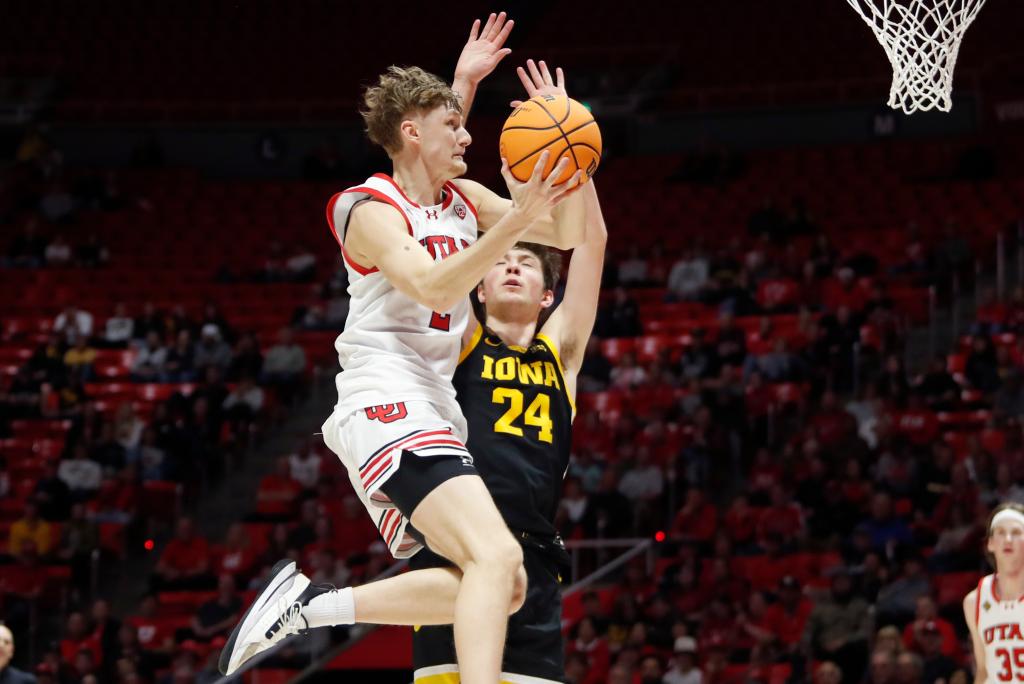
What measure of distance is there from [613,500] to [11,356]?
8.57m

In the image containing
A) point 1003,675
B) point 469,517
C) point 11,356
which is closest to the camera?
point 469,517

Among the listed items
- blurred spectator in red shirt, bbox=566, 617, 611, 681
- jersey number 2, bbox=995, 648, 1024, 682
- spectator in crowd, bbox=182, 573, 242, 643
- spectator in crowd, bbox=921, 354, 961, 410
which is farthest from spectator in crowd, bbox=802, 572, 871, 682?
spectator in crowd, bbox=182, 573, 242, 643

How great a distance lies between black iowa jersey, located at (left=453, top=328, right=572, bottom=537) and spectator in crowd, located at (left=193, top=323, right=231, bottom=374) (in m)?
12.1

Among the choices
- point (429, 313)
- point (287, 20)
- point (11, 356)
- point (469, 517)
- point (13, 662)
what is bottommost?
point (13, 662)

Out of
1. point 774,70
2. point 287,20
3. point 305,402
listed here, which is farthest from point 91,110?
point 774,70

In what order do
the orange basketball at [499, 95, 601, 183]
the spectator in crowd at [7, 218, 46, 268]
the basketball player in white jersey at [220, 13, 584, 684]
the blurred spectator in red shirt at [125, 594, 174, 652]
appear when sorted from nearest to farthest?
the basketball player in white jersey at [220, 13, 584, 684] → the orange basketball at [499, 95, 601, 183] → the blurred spectator in red shirt at [125, 594, 174, 652] → the spectator in crowd at [7, 218, 46, 268]

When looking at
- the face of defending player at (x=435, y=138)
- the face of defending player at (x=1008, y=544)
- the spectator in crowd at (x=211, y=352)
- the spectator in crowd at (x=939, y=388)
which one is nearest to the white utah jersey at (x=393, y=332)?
the face of defending player at (x=435, y=138)

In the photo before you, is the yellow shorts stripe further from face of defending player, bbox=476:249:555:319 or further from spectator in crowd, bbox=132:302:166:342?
spectator in crowd, bbox=132:302:166:342

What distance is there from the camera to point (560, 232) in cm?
508

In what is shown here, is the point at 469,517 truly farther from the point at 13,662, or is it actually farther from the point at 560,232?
the point at 13,662

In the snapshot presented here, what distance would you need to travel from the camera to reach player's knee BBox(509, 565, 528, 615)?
449cm

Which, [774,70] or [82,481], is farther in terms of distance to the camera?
[774,70]

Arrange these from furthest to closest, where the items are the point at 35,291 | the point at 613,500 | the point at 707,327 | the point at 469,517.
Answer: the point at 35,291
the point at 707,327
the point at 613,500
the point at 469,517

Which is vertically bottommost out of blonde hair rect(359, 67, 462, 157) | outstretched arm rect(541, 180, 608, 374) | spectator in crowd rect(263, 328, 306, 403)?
outstretched arm rect(541, 180, 608, 374)
